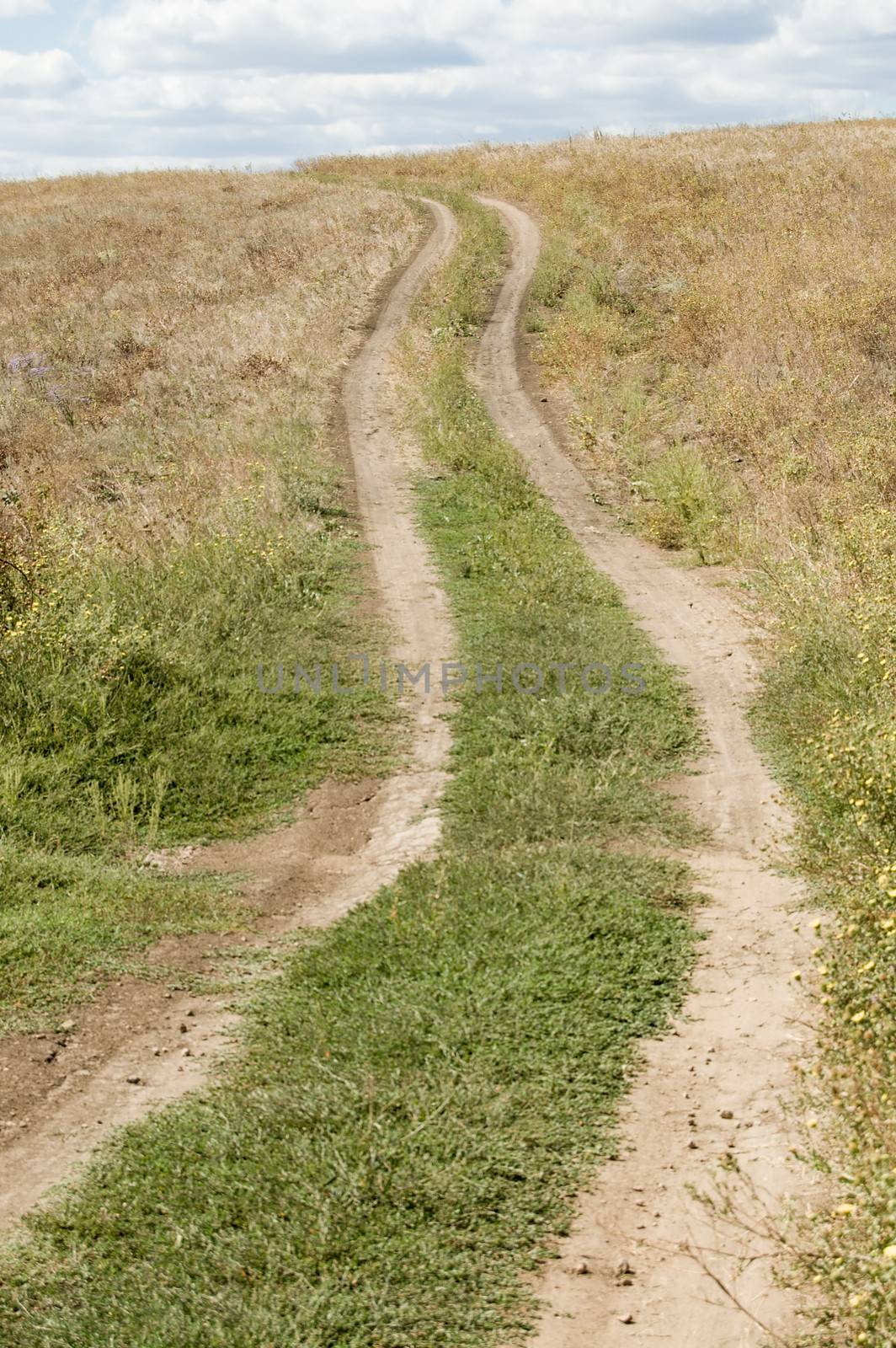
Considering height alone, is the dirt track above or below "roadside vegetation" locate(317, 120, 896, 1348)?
below

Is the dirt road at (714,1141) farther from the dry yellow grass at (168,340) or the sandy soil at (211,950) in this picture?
the dry yellow grass at (168,340)

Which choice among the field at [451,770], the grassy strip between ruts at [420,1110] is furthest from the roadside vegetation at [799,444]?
the grassy strip between ruts at [420,1110]

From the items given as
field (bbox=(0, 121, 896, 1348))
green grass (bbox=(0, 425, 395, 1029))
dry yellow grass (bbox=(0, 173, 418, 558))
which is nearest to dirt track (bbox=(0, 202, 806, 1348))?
field (bbox=(0, 121, 896, 1348))

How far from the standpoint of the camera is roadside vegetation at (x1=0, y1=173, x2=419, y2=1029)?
24.7 ft

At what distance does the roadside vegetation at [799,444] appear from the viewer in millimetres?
4574

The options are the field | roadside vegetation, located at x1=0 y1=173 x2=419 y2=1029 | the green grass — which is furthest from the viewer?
roadside vegetation, located at x1=0 y1=173 x2=419 y2=1029

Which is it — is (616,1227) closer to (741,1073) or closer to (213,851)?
(741,1073)

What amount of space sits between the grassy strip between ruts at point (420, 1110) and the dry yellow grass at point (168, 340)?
602 cm

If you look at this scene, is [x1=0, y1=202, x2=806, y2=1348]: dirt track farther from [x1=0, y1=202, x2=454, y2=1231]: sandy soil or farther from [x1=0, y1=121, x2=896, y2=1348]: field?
[x1=0, y1=121, x2=896, y2=1348]: field

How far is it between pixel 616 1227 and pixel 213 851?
4.28 m

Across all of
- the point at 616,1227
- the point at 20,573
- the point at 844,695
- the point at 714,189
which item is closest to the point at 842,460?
the point at 844,695

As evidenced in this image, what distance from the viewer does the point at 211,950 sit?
6.86m

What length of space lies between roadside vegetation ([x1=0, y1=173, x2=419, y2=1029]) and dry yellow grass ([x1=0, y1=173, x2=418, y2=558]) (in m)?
0.07

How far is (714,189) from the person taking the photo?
92.6ft
